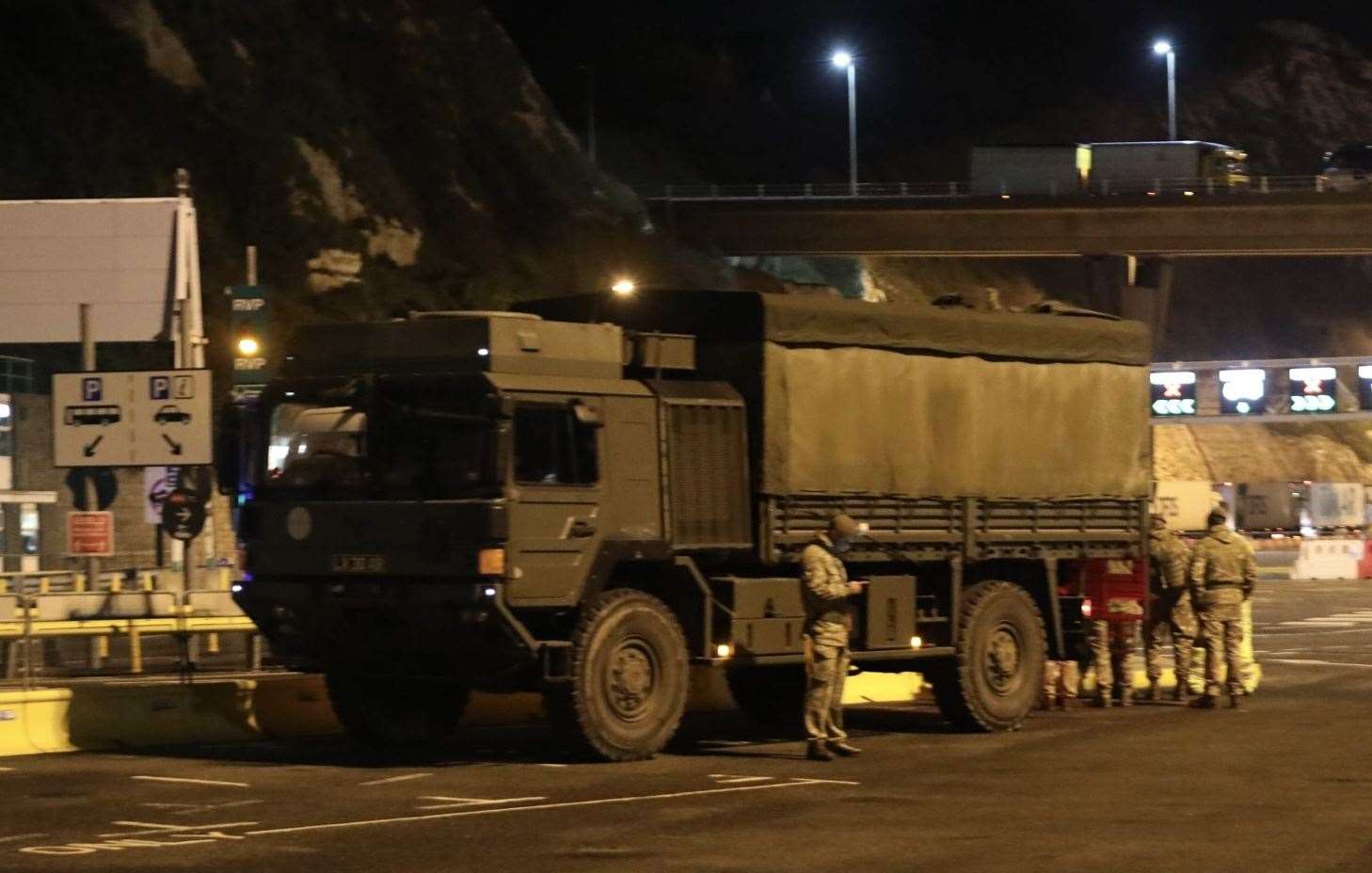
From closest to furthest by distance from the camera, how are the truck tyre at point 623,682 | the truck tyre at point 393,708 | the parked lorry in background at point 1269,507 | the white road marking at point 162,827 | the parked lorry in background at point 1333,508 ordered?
the white road marking at point 162,827
the truck tyre at point 623,682
the truck tyre at point 393,708
the parked lorry in background at point 1333,508
the parked lorry in background at point 1269,507

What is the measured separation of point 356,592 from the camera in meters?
15.8

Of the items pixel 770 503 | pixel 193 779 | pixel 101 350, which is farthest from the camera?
pixel 101 350

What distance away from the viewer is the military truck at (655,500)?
51.3ft

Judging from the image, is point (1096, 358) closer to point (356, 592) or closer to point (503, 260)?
point (356, 592)

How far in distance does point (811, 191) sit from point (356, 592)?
10853cm

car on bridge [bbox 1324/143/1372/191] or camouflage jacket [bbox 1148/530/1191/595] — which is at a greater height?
car on bridge [bbox 1324/143/1372/191]

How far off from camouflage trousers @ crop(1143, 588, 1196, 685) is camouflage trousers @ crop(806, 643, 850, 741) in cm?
564

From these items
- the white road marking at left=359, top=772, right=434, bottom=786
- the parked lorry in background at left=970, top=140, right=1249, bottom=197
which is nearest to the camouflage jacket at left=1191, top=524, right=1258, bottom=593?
the white road marking at left=359, top=772, right=434, bottom=786

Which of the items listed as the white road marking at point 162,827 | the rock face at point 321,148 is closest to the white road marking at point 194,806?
the white road marking at point 162,827

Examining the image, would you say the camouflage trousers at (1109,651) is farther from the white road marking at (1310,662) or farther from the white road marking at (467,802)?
the white road marking at (467,802)

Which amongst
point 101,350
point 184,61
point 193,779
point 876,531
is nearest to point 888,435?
point 876,531

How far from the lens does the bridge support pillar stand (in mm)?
89188

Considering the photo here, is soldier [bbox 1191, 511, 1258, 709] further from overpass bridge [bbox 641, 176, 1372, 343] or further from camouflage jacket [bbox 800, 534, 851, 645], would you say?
overpass bridge [bbox 641, 176, 1372, 343]

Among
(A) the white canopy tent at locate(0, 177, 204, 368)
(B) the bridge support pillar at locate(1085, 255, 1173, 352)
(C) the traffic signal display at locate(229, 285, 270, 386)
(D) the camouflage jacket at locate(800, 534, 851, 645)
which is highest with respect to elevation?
(B) the bridge support pillar at locate(1085, 255, 1173, 352)
